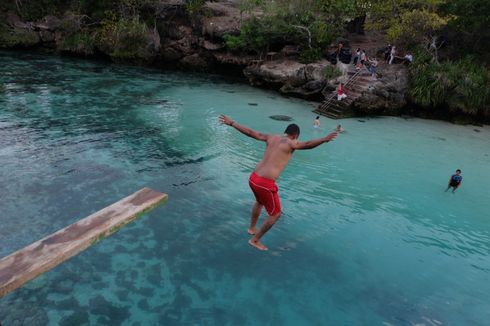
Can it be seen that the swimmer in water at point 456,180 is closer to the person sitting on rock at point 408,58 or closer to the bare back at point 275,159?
the bare back at point 275,159

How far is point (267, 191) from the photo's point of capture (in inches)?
221

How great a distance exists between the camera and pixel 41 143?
1122 cm

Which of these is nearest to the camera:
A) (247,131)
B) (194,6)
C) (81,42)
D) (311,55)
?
(247,131)

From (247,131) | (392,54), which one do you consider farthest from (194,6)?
(247,131)

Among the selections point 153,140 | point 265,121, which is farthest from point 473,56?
point 153,140

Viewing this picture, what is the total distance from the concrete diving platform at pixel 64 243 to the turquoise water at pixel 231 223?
159cm

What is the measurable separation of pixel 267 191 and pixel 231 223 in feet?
8.31

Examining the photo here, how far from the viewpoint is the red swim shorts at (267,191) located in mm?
5598

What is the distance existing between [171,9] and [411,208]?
23.4 metres

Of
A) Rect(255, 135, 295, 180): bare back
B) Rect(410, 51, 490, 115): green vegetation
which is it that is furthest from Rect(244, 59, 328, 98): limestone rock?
Rect(255, 135, 295, 180): bare back

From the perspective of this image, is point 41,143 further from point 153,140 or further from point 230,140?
point 230,140

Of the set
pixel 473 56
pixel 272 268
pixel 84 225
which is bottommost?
pixel 272 268

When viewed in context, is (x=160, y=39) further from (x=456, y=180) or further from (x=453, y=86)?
(x=456, y=180)

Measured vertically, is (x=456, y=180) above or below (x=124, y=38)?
below
